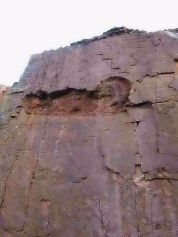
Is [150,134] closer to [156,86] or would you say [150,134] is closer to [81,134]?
[156,86]

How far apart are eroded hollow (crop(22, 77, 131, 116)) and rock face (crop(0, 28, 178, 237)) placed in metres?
0.01

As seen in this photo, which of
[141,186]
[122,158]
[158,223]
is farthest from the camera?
[122,158]

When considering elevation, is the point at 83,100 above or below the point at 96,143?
above

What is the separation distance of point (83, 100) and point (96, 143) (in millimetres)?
660

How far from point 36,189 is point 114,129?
1.05m

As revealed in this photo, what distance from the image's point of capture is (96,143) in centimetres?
358

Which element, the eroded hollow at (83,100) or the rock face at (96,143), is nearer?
the rock face at (96,143)

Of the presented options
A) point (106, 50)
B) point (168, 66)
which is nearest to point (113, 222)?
point (168, 66)

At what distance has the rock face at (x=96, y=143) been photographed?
10.3 feet

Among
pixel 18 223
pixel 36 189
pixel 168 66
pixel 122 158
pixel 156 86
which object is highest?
pixel 168 66

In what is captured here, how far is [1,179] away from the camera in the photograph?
3.90 meters

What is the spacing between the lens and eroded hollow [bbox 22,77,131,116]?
3795 mm

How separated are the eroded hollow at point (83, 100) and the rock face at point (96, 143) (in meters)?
0.01

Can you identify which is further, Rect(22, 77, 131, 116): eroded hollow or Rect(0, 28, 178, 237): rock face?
Rect(22, 77, 131, 116): eroded hollow
